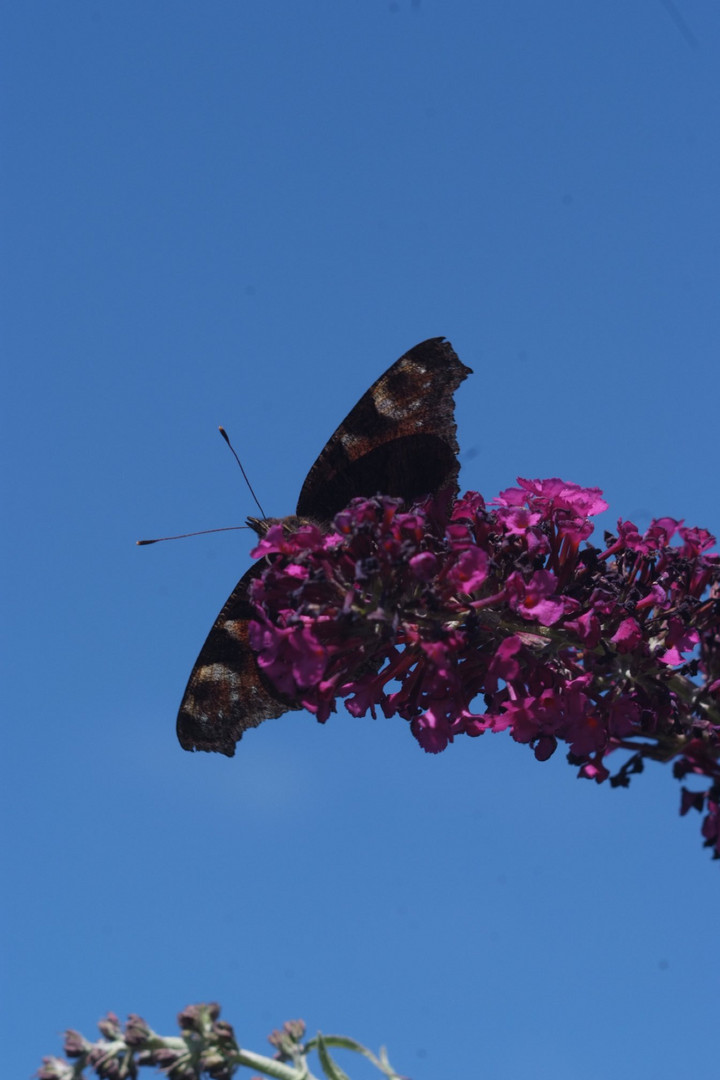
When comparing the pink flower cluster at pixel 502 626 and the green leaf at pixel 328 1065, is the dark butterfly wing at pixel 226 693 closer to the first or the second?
the pink flower cluster at pixel 502 626

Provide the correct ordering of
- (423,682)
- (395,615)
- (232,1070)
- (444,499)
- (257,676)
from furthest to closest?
1. (257,676)
2. (444,499)
3. (423,682)
4. (395,615)
5. (232,1070)

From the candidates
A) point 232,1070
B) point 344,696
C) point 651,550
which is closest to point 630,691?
point 651,550

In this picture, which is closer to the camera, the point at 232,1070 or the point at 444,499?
the point at 232,1070

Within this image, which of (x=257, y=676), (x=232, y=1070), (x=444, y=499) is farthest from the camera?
(x=257, y=676)

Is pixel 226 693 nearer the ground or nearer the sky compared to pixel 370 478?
nearer the ground

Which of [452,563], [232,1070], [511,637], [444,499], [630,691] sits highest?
[444,499]

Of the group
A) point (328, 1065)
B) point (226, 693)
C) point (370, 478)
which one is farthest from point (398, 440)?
point (328, 1065)

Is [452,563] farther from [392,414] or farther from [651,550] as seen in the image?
[392,414]

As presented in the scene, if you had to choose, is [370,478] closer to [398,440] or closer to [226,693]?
[398,440]
